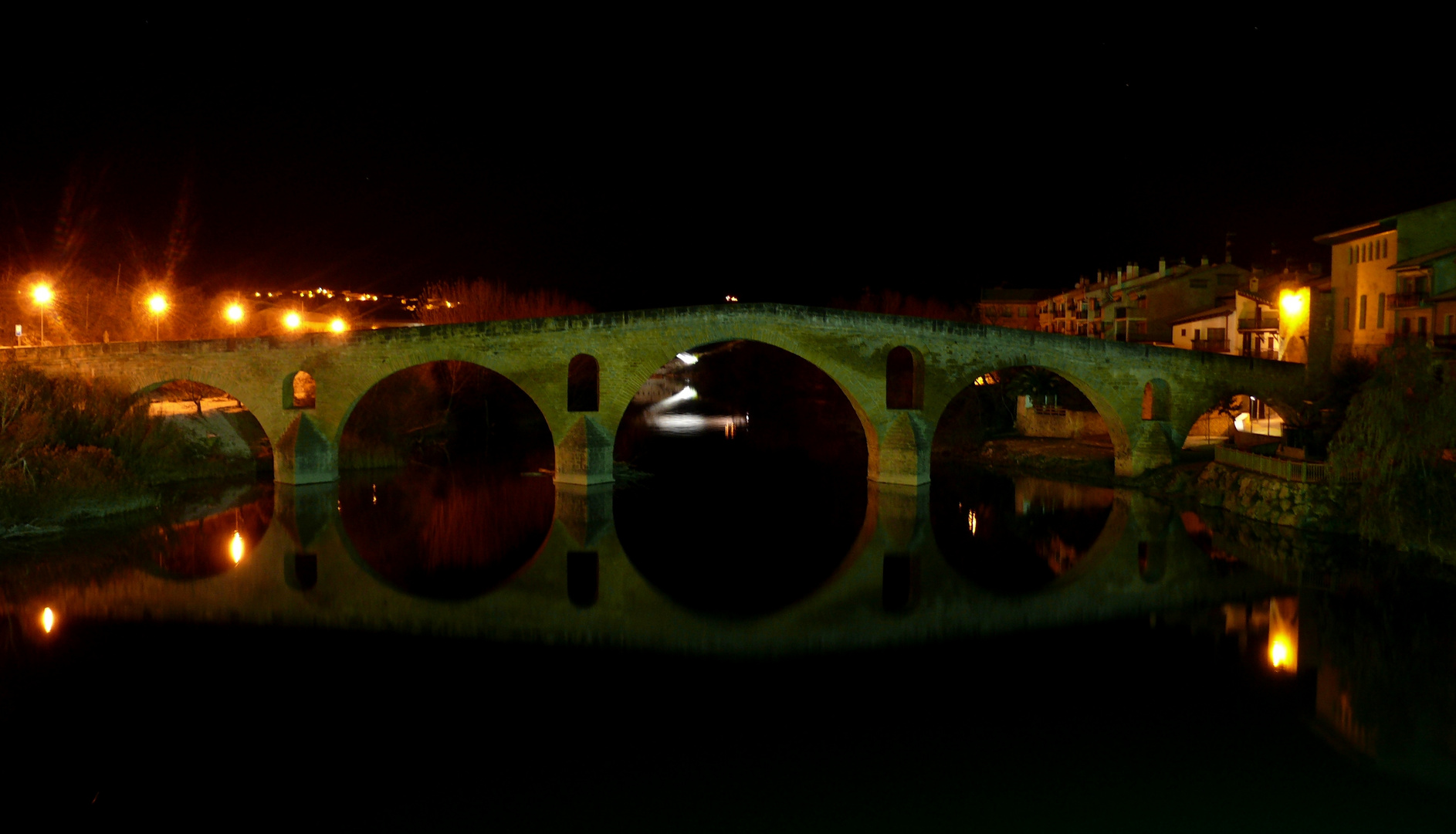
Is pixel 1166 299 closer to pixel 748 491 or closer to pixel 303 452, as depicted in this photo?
pixel 748 491

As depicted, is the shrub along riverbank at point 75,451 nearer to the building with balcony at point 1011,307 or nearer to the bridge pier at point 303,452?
the bridge pier at point 303,452

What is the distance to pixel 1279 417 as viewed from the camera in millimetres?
28203

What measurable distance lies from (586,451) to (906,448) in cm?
807

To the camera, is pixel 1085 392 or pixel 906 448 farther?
pixel 1085 392

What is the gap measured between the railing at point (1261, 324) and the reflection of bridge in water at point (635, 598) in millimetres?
12668

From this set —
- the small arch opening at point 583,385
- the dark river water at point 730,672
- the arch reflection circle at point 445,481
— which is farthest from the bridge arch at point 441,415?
the dark river water at point 730,672

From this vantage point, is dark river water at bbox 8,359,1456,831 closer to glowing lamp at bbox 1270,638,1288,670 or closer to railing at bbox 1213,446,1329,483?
glowing lamp at bbox 1270,638,1288,670

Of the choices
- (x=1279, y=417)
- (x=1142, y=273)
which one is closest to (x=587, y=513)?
(x=1279, y=417)

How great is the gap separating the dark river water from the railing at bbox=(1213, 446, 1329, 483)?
1421mm

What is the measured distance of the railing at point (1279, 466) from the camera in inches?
797

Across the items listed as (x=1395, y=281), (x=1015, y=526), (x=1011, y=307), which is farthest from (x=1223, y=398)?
(x=1011, y=307)

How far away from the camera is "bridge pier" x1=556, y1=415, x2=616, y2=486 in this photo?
998 inches

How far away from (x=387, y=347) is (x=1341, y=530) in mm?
21188

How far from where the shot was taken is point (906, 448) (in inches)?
1021
